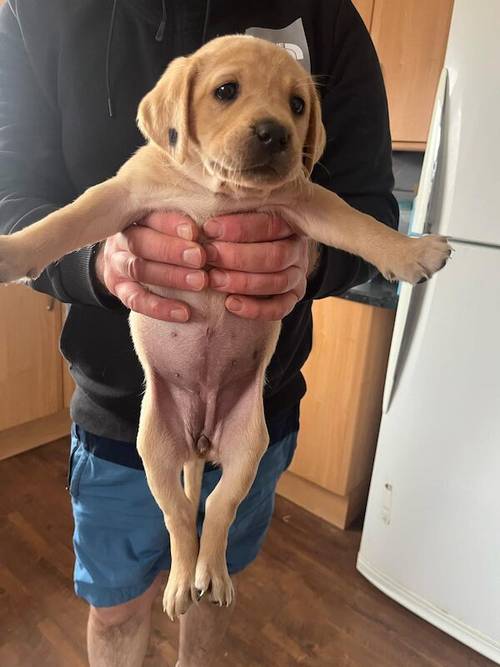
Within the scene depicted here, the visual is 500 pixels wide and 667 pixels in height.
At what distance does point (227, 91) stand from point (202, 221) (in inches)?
8.1

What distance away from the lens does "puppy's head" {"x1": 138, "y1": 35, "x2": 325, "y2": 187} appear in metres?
0.83

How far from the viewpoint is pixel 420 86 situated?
218 cm

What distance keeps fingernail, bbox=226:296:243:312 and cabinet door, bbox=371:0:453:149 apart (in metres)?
1.62

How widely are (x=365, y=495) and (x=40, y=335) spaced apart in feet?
5.73

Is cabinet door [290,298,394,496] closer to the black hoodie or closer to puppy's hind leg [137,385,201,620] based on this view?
the black hoodie

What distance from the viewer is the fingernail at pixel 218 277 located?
3.04 ft

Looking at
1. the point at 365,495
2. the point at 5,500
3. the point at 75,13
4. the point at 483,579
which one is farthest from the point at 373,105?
the point at 5,500

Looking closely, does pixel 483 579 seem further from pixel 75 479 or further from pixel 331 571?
pixel 75 479

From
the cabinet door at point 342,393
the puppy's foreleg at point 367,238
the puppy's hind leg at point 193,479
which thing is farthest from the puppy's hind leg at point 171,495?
the cabinet door at point 342,393

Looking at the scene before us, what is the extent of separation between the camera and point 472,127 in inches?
67.6

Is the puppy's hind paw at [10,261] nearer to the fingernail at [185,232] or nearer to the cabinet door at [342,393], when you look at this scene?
the fingernail at [185,232]

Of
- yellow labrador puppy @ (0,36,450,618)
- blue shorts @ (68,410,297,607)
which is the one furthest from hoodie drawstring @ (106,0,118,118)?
blue shorts @ (68,410,297,607)

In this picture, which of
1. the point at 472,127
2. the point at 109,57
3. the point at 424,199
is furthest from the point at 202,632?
the point at 472,127

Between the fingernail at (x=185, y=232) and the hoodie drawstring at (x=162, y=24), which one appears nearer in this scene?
the fingernail at (x=185, y=232)
